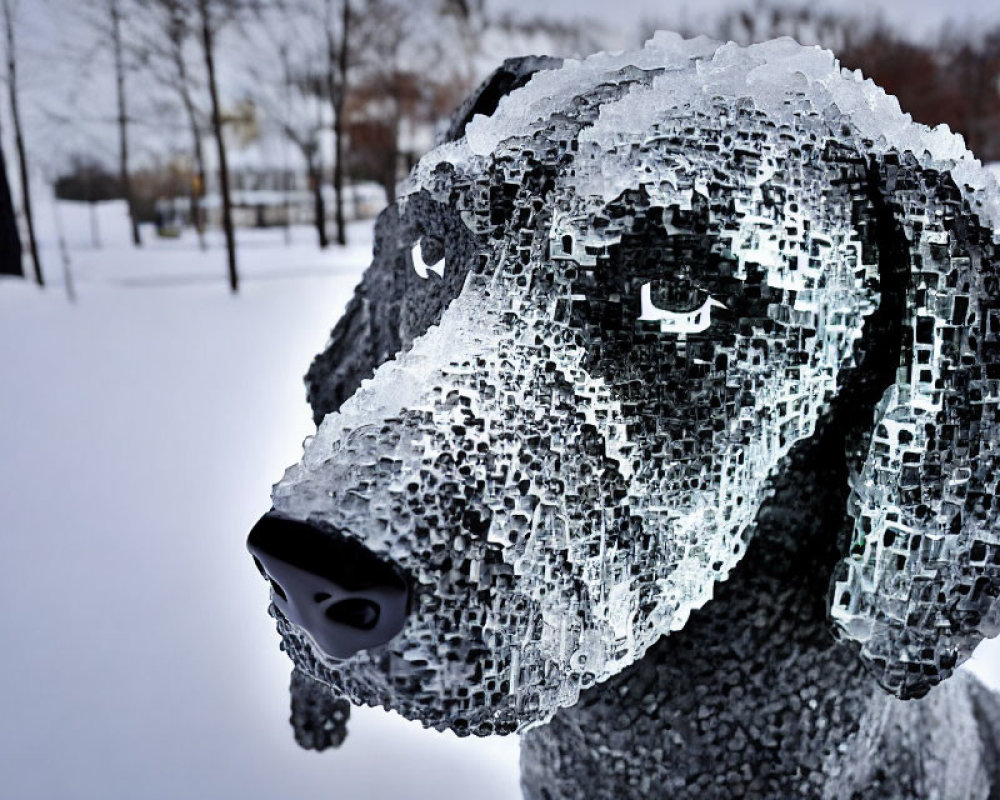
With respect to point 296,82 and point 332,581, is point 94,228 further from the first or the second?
point 332,581

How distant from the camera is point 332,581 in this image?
0.53m

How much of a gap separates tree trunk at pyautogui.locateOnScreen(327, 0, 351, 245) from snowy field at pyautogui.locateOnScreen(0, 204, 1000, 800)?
7cm

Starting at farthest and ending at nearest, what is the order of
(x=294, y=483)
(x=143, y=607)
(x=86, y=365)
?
(x=86, y=365) → (x=143, y=607) → (x=294, y=483)

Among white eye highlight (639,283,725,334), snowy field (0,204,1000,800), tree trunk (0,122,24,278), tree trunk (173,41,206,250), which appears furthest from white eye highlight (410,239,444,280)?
tree trunk (173,41,206,250)

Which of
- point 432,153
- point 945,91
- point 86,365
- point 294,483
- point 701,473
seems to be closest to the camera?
point 294,483

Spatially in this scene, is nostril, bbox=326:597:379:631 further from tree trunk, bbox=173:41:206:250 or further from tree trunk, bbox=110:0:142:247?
tree trunk, bbox=173:41:206:250

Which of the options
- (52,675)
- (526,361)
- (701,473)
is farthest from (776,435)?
(52,675)

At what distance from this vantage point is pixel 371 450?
23.0 inches

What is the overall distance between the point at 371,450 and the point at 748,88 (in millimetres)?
445

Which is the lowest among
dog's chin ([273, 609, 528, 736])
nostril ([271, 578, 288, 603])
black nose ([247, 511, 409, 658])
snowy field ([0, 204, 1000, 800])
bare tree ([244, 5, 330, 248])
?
snowy field ([0, 204, 1000, 800])

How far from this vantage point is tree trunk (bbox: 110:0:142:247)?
2008 millimetres

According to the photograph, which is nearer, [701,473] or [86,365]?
[701,473]

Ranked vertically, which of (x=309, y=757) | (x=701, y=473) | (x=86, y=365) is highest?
(x=701, y=473)

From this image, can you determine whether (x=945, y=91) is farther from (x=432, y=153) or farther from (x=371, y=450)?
(x=371, y=450)
